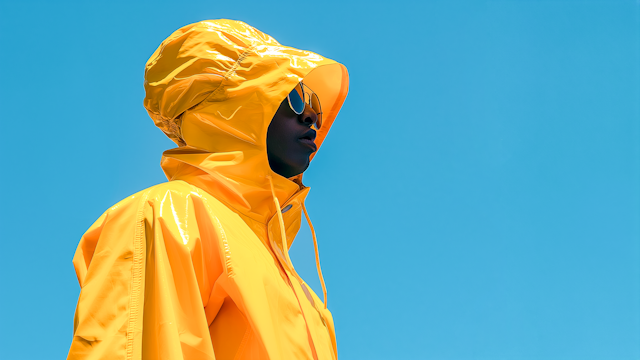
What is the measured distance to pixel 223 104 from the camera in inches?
101

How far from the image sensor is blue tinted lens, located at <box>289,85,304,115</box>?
2.79 m

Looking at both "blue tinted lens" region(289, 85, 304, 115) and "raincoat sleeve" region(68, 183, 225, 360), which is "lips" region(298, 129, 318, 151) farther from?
"raincoat sleeve" region(68, 183, 225, 360)

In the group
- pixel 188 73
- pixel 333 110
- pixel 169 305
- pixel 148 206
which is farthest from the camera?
pixel 333 110

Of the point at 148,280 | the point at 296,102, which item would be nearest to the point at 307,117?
the point at 296,102

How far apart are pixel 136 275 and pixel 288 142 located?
119 cm

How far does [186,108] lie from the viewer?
2561 mm

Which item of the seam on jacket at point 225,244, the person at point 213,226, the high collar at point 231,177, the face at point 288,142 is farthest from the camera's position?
the face at point 288,142

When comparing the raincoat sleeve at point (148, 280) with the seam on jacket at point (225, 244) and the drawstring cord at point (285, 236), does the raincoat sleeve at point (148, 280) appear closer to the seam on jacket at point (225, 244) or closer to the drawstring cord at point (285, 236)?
the seam on jacket at point (225, 244)

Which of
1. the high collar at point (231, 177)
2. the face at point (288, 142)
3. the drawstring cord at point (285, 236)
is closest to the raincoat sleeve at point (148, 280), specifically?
the high collar at point (231, 177)

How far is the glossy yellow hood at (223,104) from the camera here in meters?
2.49

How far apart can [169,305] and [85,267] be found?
49cm

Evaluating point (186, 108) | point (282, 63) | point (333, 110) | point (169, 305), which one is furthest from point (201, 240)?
point (333, 110)

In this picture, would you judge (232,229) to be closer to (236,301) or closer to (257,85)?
(236,301)

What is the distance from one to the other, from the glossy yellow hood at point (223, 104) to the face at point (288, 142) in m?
0.16
